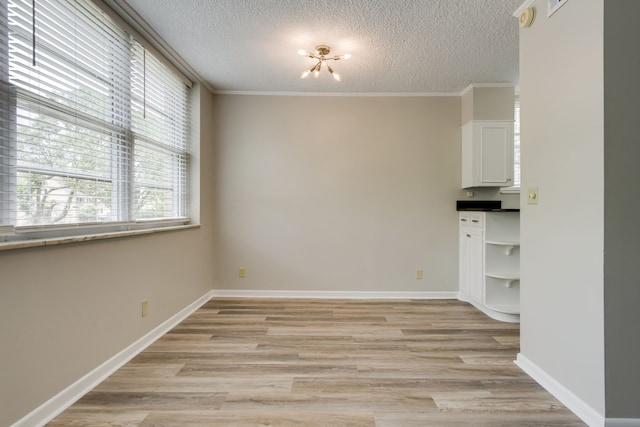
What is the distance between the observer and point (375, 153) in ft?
11.6

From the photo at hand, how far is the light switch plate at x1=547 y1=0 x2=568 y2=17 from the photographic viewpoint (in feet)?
5.51

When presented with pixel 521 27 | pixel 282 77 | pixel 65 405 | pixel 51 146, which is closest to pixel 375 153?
pixel 282 77

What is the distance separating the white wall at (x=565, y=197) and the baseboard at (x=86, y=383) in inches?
108

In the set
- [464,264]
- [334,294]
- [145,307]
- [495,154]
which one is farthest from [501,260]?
[145,307]

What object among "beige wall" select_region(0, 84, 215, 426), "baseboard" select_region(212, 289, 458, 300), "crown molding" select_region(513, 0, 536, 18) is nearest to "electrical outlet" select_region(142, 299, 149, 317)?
"beige wall" select_region(0, 84, 215, 426)

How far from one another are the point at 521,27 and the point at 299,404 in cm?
281

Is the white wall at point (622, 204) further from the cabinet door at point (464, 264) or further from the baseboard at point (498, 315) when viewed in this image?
the cabinet door at point (464, 264)

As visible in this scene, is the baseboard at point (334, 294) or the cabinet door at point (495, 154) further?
the baseboard at point (334, 294)

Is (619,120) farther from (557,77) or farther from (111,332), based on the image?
(111,332)

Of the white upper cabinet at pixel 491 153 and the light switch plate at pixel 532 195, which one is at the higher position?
the white upper cabinet at pixel 491 153

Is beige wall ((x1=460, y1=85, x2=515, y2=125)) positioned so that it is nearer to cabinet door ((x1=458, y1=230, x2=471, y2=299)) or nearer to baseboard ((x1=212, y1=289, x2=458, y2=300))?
cabinet door ((x1=458, y1=230, x2=471, y2=299))

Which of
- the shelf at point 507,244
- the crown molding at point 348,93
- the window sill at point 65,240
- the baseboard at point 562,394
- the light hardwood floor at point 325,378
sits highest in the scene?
the crown molding at point 348,93

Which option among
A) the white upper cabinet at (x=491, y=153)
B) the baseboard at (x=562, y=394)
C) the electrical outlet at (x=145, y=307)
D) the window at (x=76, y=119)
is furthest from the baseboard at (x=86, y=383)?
the white upper cabinet at (x=491, y=153)

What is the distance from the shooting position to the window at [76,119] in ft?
4.66
